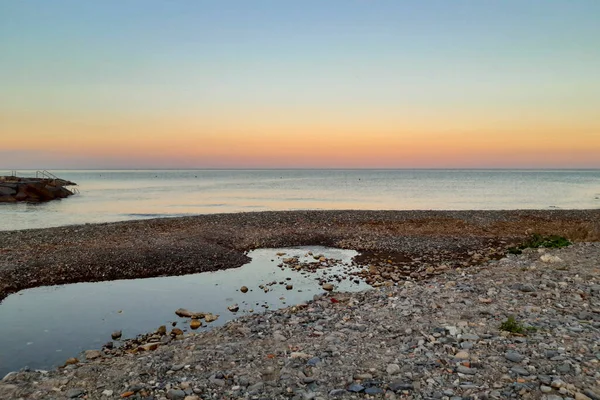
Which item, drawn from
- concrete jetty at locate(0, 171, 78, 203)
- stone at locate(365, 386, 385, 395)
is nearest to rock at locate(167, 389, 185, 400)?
stone at locate(365, 386, 385, 395)

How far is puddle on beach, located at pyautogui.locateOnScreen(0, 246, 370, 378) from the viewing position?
10.5 meters

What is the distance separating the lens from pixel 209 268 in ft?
61.9

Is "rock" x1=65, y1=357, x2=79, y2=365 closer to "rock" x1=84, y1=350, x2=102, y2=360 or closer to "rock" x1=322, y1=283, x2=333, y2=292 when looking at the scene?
"rock" x1=84, y1=350, x2=102, y2=360

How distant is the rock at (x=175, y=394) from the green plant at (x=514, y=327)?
635cm

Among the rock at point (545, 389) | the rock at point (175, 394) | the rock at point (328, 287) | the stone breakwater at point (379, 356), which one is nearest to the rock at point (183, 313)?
the stone breakwater at point (379, 356)

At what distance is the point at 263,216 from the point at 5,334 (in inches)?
943

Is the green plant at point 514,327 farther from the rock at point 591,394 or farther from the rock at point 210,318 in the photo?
the rock at point 210,318

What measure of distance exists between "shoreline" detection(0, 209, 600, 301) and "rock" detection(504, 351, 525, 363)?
389 inches

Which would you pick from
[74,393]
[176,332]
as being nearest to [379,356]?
[74,393]

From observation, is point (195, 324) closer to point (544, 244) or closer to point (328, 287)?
point (328, 287)

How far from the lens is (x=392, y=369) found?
22.9ft

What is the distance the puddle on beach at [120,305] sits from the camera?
10.5 m

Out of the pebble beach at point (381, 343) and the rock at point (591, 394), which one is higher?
the rock at point (591, 394)

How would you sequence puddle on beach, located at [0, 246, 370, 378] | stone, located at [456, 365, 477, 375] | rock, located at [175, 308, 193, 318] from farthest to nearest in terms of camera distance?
rock, located at [175, 308, 193, 318] < puddle on beach, located at [0, 246, 370, 378] < stone, located at [456, 365, 477, 375]
